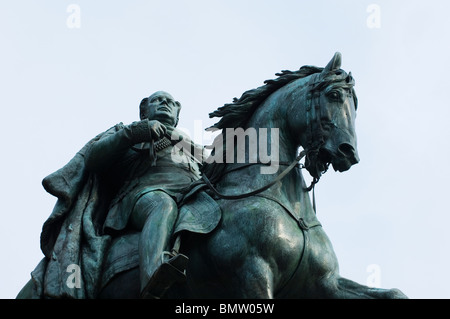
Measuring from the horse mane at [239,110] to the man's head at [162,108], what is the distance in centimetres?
125

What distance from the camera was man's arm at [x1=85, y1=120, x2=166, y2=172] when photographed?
12344 millimetres

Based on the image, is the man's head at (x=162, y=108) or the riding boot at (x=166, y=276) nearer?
the riding boot at (x=166, y=276)

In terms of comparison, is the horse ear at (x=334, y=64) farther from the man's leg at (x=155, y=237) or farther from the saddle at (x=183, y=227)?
the man's leg at (x=155, y=237)

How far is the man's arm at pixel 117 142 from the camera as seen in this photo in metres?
12.3

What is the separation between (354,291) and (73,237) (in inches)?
123

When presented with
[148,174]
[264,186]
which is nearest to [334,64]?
[264,186]

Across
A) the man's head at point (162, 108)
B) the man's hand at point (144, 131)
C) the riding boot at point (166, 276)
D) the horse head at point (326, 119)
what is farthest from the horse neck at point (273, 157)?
the man's head at point (162, 108)

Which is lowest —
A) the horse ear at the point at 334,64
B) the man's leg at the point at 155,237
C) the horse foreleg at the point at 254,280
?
the horse foreleg at the point at 254,280

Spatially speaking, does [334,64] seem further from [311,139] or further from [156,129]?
[156,129]

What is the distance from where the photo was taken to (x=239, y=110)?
12117 mm

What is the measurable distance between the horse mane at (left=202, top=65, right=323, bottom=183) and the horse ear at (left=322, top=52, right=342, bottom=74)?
52 cm

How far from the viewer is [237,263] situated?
10961mm
